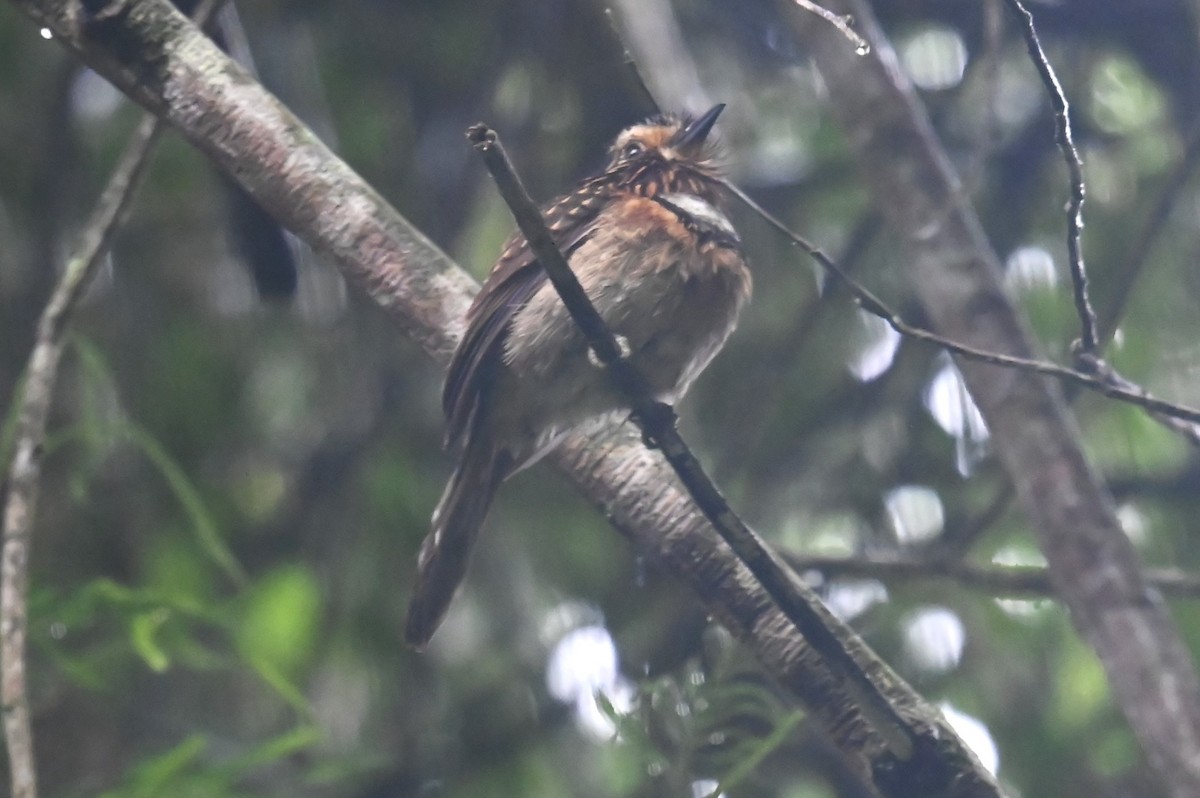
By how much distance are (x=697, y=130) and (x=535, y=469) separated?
1.12 metres

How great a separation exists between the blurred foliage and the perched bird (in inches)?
15.4

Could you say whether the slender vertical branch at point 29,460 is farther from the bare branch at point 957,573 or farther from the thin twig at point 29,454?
the bare branch at point 957,573

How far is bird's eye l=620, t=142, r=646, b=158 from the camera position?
321cm

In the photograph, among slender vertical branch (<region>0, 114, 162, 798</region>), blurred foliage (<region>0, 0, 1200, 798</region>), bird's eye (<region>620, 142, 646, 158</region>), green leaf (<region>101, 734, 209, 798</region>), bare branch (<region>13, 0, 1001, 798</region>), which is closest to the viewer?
slender vertical branch (<region>0, 114, 162, 798</region>)

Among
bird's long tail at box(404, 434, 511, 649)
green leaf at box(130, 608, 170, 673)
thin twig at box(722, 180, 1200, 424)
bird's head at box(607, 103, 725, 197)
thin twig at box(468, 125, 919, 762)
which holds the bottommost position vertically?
green leaf at box(130, 608, 170, 673)

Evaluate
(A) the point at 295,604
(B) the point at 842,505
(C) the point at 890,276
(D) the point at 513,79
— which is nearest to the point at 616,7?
(D) the point at 513,79

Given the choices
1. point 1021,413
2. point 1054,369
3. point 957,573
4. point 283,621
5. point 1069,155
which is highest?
point 1069,155

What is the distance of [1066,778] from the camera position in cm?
278

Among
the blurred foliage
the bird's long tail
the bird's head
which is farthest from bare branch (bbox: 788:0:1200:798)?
the bird's long tail

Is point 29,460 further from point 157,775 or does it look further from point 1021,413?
point 1021,413

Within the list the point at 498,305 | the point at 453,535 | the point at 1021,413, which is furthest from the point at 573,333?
the point at 1021,413

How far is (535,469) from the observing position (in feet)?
12.6

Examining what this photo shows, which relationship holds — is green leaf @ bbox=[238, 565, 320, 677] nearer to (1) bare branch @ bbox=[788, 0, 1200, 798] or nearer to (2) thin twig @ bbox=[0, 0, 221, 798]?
(2) thin twig @ bbox=[0, 0, 221, 798]

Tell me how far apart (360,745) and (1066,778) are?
1.54 meters
